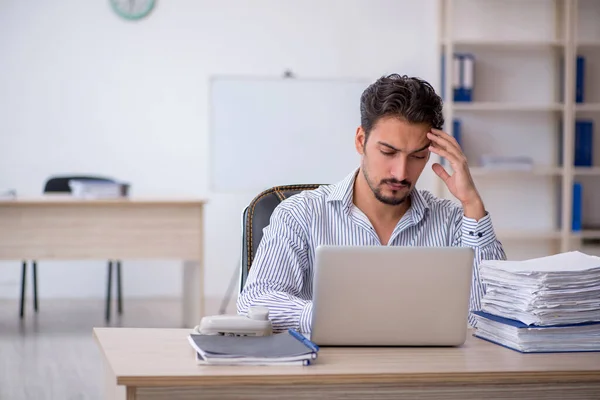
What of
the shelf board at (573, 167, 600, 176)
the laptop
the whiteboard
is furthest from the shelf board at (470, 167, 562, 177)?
the laptop

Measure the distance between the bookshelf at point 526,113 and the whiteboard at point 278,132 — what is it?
2.60 ft

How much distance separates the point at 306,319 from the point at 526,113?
15.4 feet

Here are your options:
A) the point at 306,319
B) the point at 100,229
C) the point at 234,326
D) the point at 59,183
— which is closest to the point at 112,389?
the point at 234,326

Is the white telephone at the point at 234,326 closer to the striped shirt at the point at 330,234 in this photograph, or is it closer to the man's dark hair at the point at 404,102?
the striped shirt at the point at 330,234

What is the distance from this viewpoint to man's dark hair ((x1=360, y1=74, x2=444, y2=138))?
1.89m

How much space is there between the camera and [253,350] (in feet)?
4.39

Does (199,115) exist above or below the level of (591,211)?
above

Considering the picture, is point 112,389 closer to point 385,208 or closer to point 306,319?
point 306,319

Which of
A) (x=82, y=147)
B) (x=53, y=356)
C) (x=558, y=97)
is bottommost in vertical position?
(x=53, y=356)

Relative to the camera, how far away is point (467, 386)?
130 centimetres

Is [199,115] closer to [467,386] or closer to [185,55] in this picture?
[185,55]

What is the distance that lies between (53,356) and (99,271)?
184cm

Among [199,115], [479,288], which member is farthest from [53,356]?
[479,288]

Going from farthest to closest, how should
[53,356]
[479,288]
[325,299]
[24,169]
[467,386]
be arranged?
1. [24,169]
2. [53,356]
3. [479,288]
4. [325,299]
5. [467,386]
